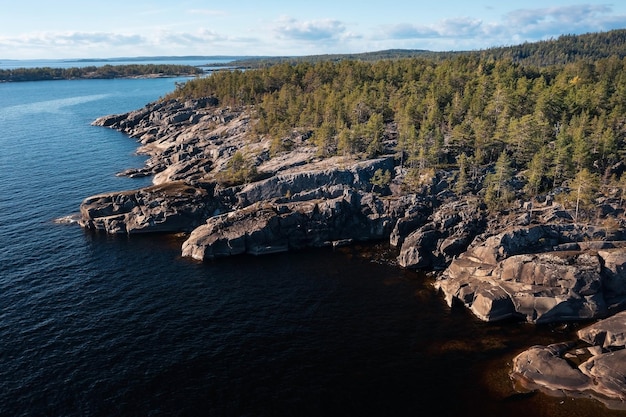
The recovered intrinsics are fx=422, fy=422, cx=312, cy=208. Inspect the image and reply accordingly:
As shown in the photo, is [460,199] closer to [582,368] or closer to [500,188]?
[500,188]

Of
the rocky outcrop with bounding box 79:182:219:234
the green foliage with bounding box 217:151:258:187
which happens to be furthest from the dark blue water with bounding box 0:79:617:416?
the green foliage with bounding box 217:151:258:187

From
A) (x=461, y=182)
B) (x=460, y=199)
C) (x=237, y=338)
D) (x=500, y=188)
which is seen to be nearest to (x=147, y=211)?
(x=237, y=338)

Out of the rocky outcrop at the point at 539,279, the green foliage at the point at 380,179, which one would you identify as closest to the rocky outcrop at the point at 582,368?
the rocky outcrop at the point at 539,279

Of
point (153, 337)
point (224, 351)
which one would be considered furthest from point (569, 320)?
point (153, 337)

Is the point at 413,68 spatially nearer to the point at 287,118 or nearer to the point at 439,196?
the point at 287,118

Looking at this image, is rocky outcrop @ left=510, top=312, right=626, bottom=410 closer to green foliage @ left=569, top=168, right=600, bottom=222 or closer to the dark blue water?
the dark blue water

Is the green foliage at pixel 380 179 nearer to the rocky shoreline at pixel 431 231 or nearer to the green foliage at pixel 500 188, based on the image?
the rocky shoreline at pixel 431 231
